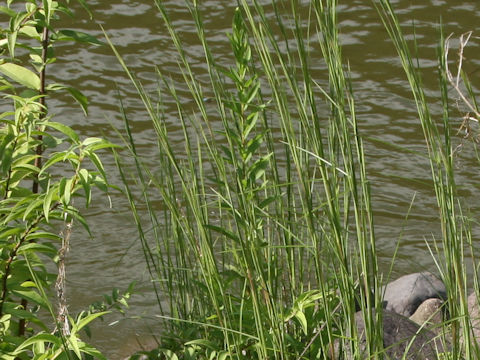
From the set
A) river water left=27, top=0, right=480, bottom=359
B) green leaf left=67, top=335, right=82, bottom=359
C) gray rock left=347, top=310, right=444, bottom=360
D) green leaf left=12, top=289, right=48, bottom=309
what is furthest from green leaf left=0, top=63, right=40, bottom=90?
river water left=27, top=0, right=480, bottom=359

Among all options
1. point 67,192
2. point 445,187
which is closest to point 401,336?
point 445,187

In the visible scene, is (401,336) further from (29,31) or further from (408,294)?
(29,31)

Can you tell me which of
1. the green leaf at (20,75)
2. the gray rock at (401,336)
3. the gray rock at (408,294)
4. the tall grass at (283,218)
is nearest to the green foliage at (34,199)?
the green leaf at (20,75)

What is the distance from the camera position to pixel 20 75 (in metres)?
2.44

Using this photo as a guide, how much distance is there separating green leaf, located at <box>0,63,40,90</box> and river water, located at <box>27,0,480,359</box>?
5.69 ft

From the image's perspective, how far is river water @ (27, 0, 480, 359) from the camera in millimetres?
4887

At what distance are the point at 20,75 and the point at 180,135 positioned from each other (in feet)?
12.3

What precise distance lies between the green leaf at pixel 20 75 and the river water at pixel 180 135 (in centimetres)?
173

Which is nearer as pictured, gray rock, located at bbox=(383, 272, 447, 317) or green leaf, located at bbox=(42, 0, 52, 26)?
green leaf, located at bbox=(42, 0, 52, 26)

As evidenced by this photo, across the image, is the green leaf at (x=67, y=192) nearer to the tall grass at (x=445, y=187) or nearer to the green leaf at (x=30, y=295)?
the green leaf at (x=30, y=295)

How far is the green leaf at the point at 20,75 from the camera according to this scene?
7.80ft

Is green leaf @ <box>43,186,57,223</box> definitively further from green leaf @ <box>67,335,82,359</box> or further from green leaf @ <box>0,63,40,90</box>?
green leaf @ <box>0,63,40,90</box>

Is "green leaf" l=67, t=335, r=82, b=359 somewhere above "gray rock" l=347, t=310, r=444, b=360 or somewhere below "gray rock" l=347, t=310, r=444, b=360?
above

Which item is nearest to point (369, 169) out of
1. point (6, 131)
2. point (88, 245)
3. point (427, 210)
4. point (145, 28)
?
point (427, 210)
